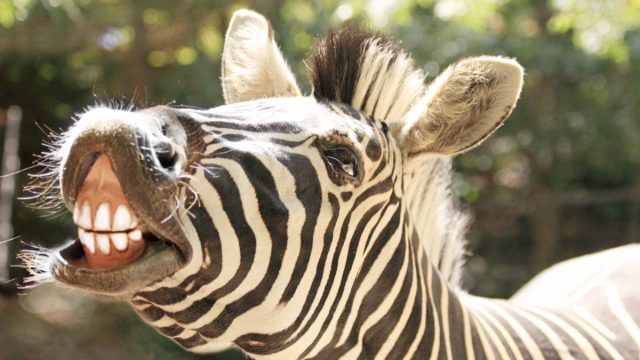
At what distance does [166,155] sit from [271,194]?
275 mm

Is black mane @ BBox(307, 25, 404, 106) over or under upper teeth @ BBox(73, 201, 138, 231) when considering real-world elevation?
over

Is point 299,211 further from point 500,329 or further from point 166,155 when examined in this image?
point 500,329

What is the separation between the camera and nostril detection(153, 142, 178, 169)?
151 centimetres

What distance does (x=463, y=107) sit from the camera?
6.88 feet

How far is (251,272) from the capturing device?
1.68 meters

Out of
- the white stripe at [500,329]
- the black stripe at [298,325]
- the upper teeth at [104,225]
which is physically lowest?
the white stripe at [500,329]

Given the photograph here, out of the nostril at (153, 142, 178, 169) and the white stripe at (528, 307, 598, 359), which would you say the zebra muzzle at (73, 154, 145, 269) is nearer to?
the nostril at (153, 142, 178, 169)

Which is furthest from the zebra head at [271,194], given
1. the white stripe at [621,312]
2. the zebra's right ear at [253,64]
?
the white stripe at [621,312]

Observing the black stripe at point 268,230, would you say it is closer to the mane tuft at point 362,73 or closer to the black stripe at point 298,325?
the black stripe at point 298,325

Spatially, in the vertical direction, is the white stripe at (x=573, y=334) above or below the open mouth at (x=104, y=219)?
below

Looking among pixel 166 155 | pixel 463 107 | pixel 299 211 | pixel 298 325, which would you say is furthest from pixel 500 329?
pixel 166 155

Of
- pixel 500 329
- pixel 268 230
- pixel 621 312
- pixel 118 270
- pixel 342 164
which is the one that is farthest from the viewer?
pixel 621 312

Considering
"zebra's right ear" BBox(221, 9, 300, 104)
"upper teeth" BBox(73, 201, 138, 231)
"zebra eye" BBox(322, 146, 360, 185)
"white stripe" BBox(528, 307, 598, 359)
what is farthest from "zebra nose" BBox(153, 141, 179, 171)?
"white stripe" BBox(528, 307, 598, 359)

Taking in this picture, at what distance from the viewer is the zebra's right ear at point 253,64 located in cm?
241
